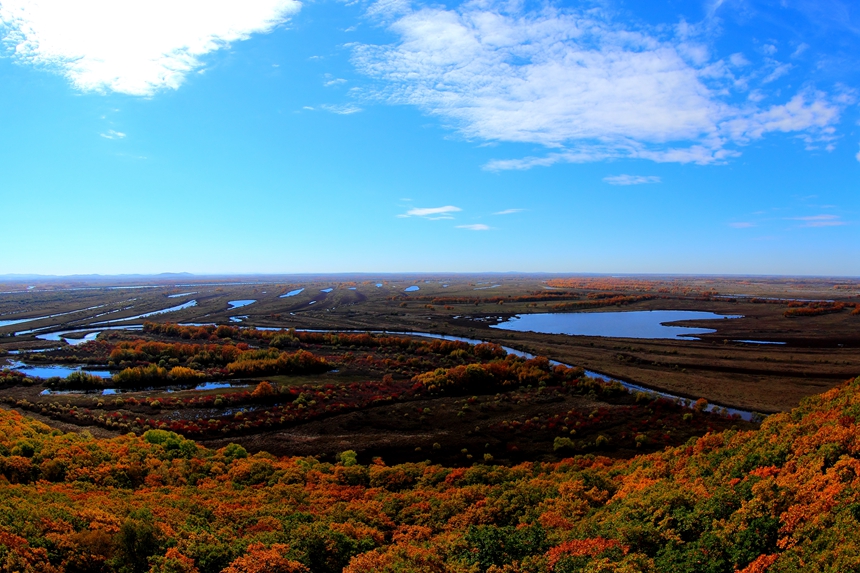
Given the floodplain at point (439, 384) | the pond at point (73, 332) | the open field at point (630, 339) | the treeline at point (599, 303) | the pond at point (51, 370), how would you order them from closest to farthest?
the floodplain at point (439, 384)
the open field at point (630, 339)
the pond at point (51, 370)
the pond at point (73, 332)
the treeline at point (599, 303)

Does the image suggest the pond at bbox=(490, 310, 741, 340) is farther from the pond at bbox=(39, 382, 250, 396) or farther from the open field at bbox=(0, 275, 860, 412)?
the pond at bbox=(39, 382, 250, 396)

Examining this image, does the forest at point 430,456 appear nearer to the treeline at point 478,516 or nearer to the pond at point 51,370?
the treeline at point 478,516

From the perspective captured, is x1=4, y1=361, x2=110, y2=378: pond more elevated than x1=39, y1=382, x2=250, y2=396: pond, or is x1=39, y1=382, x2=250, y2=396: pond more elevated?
x1=4, y1=361, x2=110, y2=378: pond

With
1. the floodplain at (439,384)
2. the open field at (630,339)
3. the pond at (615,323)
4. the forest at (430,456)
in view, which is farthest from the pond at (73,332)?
the pond at (615,323)

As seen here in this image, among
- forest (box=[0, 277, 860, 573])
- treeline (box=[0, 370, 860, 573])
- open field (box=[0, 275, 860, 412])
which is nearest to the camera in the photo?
treeline (box=[0, 370, 860, 573])

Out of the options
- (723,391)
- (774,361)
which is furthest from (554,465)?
(774,361)

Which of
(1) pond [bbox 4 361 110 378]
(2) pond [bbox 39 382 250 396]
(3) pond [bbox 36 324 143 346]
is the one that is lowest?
(2) pond [bbox 39 382 250 396]

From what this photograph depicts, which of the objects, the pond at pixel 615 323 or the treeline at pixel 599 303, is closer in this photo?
the pond at pixel 615 323

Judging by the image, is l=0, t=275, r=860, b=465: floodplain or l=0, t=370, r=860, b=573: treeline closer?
l=0, t=370, r=860, b=573: treeline

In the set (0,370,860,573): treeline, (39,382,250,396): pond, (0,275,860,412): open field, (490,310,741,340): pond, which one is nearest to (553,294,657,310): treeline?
(0,275,860,412): open field
